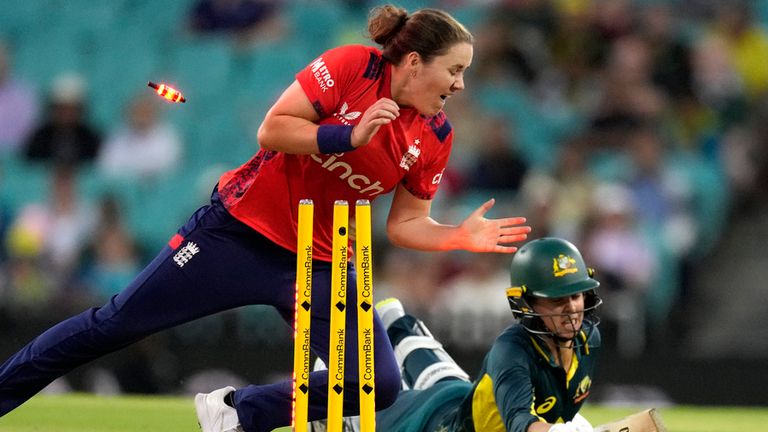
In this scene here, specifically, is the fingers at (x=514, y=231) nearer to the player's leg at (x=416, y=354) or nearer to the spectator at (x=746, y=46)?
the player's leg at (x=416, y=354)

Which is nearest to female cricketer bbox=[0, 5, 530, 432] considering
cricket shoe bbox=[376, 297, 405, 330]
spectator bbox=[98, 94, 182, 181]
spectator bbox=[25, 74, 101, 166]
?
→ cricket shoe bbox=[376, 297, 405, 330]

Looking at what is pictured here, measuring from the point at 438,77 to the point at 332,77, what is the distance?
0.37 metres

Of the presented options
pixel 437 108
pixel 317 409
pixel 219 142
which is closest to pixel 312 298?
pixel 317 409

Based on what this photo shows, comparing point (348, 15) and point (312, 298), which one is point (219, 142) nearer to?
point (348, 15)

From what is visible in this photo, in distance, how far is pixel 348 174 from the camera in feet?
15.3

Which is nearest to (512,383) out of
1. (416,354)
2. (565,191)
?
(416,354)

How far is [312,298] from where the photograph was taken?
4.66 metres

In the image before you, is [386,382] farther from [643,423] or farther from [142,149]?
[142,149]

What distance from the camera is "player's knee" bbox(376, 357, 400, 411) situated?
459cm

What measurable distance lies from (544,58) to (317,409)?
6.17 meters

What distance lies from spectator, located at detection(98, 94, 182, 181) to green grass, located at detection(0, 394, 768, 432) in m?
2.21

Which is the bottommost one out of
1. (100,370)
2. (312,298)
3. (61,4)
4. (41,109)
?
(100,370)

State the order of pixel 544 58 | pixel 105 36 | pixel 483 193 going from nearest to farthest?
pixel 483 193 < pixel 544 58 < pixel 105 36

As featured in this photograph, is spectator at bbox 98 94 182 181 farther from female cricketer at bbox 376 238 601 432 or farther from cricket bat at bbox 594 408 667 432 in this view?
cricket bat at bbox 594 408 667 432
